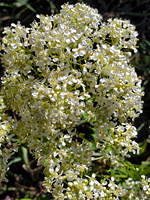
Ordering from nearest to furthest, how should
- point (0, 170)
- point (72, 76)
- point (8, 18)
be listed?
point (72, 76) < point (0, 170) < point (8, 18)

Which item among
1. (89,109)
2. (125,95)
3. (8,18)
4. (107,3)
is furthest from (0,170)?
(107,3)

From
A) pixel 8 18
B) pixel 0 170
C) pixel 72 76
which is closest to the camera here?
pixel 72 76

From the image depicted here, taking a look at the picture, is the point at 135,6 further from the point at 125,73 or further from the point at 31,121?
the point at 31,121

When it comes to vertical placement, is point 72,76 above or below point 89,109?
above

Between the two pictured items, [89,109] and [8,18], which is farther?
[8,18]

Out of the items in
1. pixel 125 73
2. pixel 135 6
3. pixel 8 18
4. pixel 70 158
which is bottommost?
pixel 70 158

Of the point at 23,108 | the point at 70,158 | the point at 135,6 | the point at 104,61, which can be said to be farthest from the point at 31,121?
the point at 135,6

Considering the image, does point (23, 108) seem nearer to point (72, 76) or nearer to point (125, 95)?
point (72, 76)
